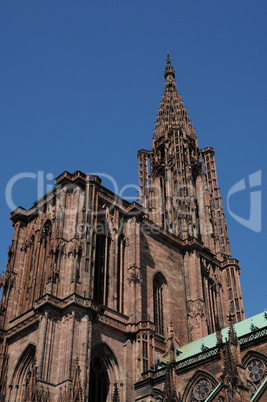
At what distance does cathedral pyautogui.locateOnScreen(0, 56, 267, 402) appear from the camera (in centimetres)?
2683

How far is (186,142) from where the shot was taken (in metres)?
52.0

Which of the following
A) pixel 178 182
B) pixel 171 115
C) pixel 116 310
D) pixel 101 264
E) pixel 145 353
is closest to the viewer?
pixel 145 353

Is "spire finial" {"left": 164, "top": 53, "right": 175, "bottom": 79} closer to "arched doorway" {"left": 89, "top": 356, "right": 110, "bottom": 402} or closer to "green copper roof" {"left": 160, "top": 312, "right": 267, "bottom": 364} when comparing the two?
"green copper roof" {"left": 160, "top": 312, "right": 267, "bottom": 364}

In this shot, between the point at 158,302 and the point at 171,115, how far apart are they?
25908 millimetres

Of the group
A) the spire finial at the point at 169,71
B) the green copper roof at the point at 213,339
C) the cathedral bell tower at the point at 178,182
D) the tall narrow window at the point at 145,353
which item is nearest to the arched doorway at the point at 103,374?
the tall narrow window at the point at 145,353

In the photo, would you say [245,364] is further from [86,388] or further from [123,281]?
[123,281]

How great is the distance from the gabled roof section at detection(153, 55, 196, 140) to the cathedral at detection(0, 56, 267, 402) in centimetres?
1155

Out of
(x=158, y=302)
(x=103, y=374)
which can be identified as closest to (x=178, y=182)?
(x=158, y=302)

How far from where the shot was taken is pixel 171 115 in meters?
56.8

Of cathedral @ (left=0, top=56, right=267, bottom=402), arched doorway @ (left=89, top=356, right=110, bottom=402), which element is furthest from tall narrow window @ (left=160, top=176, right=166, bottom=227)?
arched doorway @ (left=89, top=356, right=110, bottom=402)

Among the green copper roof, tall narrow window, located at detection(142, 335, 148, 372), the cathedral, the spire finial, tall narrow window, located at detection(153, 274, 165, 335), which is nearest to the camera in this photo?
the cathedral

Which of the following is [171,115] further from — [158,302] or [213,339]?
[213,339]

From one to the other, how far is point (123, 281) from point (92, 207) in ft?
16.7

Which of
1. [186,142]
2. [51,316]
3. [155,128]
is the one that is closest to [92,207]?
[51,316]
